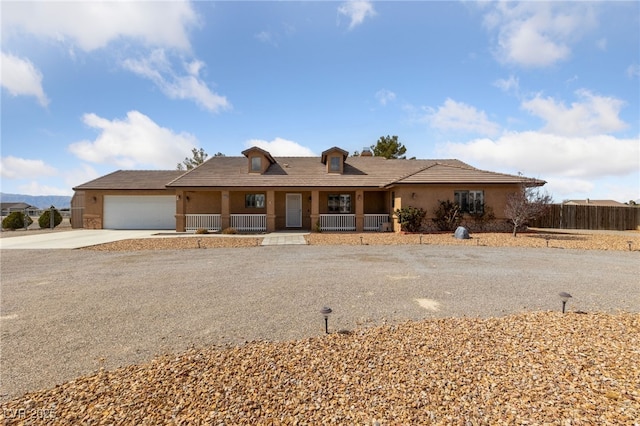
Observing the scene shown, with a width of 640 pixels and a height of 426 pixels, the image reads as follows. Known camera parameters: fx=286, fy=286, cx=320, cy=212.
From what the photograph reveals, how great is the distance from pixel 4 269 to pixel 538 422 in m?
11.9

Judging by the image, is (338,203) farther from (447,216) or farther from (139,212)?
(139,212)

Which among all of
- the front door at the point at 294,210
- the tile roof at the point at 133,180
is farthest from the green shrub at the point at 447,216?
the tile roof at the point at 133,180

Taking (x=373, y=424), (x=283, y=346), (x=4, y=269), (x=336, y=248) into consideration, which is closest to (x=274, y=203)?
(x=336, y=248)

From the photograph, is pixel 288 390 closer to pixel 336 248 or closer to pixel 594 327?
pixel 594 327

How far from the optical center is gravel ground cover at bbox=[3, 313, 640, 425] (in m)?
2.41

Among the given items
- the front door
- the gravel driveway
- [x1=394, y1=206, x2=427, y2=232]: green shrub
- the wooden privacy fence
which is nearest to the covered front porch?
the front door

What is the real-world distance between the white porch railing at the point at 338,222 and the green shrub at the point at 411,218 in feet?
9.87

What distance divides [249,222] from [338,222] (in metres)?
5.44

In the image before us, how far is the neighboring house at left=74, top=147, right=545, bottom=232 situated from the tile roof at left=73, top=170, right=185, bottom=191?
7cm

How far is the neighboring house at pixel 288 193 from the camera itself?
16.0 meters

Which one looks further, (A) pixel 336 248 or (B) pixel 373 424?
(A) pixel 336 248

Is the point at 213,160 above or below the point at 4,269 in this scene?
above

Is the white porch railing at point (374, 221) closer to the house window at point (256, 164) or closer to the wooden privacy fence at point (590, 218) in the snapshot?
the house window at point (256, 164)

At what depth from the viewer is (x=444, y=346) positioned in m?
3.47
